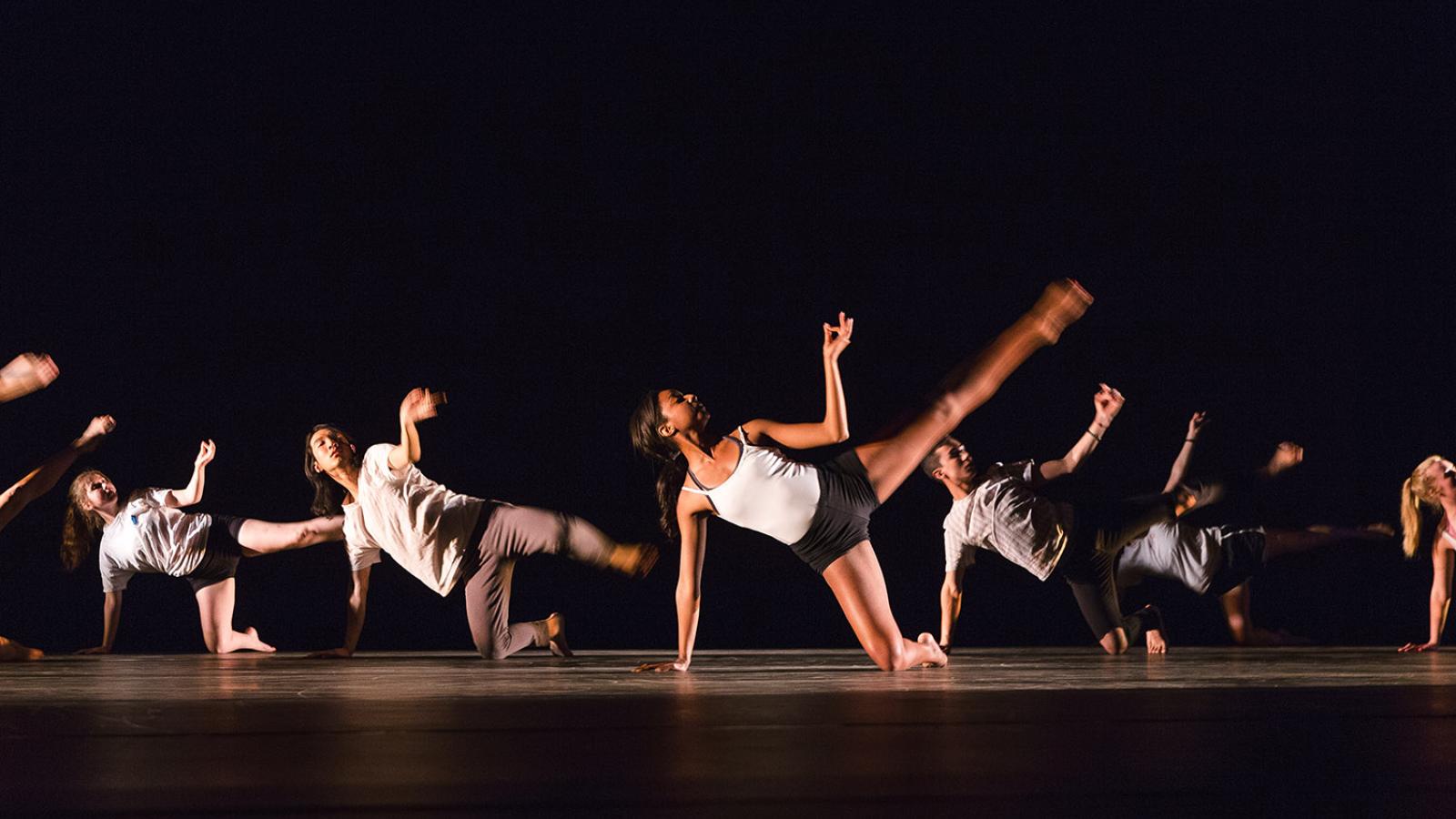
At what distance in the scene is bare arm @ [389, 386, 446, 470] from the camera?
→ 13.0 feet

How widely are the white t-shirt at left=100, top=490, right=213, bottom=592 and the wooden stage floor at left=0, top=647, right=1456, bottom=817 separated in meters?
1.95

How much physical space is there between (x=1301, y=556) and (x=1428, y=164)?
186cm

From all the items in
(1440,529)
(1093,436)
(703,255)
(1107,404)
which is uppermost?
(703,255)

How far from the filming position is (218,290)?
5512mm

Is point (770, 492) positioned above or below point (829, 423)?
below

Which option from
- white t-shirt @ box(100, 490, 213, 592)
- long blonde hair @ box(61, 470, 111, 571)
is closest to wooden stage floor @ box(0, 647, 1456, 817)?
white t-shirt @ box(100, 490, 213, 592)

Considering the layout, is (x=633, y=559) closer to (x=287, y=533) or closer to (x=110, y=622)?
(x=287, y=533)

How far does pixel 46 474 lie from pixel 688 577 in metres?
2.46

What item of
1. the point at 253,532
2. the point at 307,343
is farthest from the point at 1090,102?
the point at 253,532

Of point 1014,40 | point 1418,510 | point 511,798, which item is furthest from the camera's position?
point 1014,40

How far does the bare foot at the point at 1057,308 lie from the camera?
3.63 m

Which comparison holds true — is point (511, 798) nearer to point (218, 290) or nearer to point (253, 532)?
point (253, 532)

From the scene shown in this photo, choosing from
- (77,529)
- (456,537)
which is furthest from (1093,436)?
(77,529)

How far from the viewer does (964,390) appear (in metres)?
3.58
